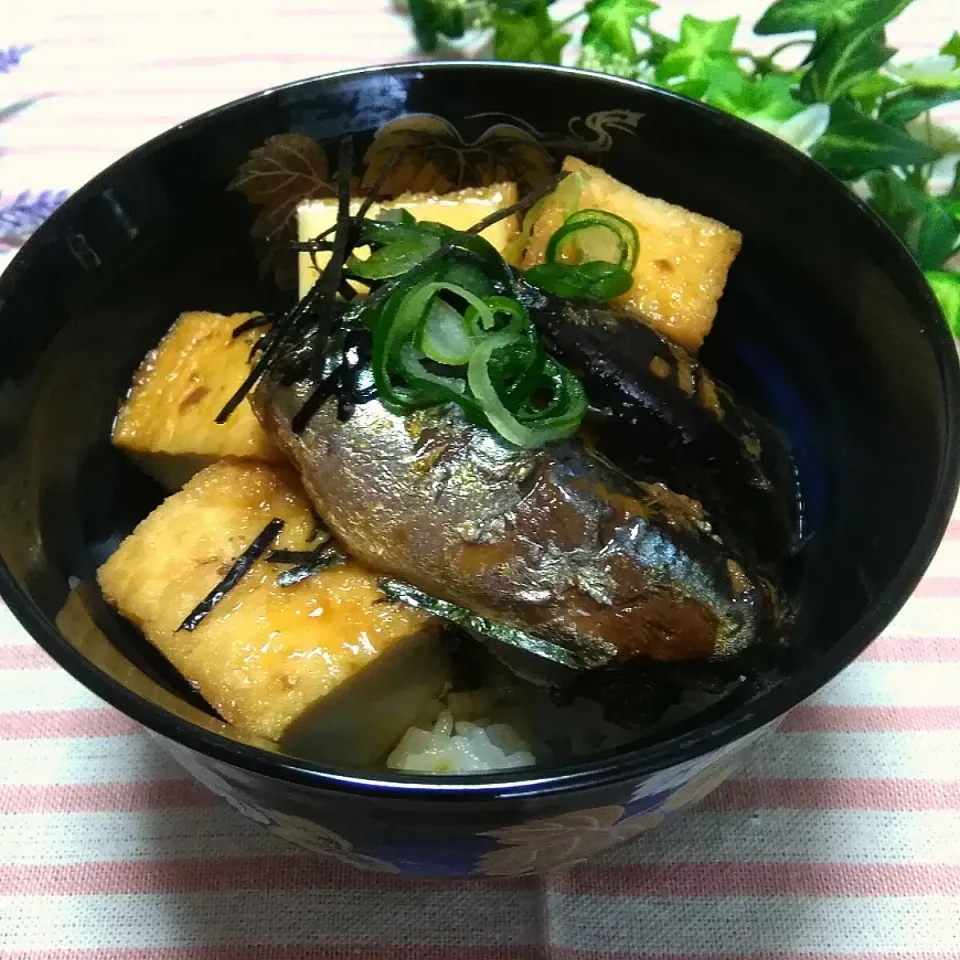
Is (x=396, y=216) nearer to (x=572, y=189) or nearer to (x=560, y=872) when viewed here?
(x=572, y=189)

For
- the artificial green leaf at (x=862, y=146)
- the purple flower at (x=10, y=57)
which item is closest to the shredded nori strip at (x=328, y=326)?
the artificial green leaf at (x=862, y=146)

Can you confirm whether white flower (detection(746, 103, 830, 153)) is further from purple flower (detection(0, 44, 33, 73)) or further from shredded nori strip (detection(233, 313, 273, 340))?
purple flower (detection(0, 44, 33, 73))

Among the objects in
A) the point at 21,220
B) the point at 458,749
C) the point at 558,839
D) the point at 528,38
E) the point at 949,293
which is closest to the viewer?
the point at 558,839

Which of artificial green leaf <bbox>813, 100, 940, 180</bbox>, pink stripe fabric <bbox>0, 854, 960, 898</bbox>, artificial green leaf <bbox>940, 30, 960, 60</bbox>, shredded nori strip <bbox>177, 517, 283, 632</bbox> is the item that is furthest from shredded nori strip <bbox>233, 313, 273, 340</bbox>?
artificial green leaf <bbox>940, 30, 960, 60</bbox>

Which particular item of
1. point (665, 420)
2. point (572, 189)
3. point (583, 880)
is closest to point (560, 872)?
point (583, 880)

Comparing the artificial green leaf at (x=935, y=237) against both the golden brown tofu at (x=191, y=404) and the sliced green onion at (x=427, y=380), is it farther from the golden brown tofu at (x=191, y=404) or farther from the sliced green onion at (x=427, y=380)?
the golden brown tofu at (x=191, y=404)

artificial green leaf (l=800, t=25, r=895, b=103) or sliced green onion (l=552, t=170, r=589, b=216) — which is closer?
sliced green onion (l=552, t=170, r=589, b=216)
